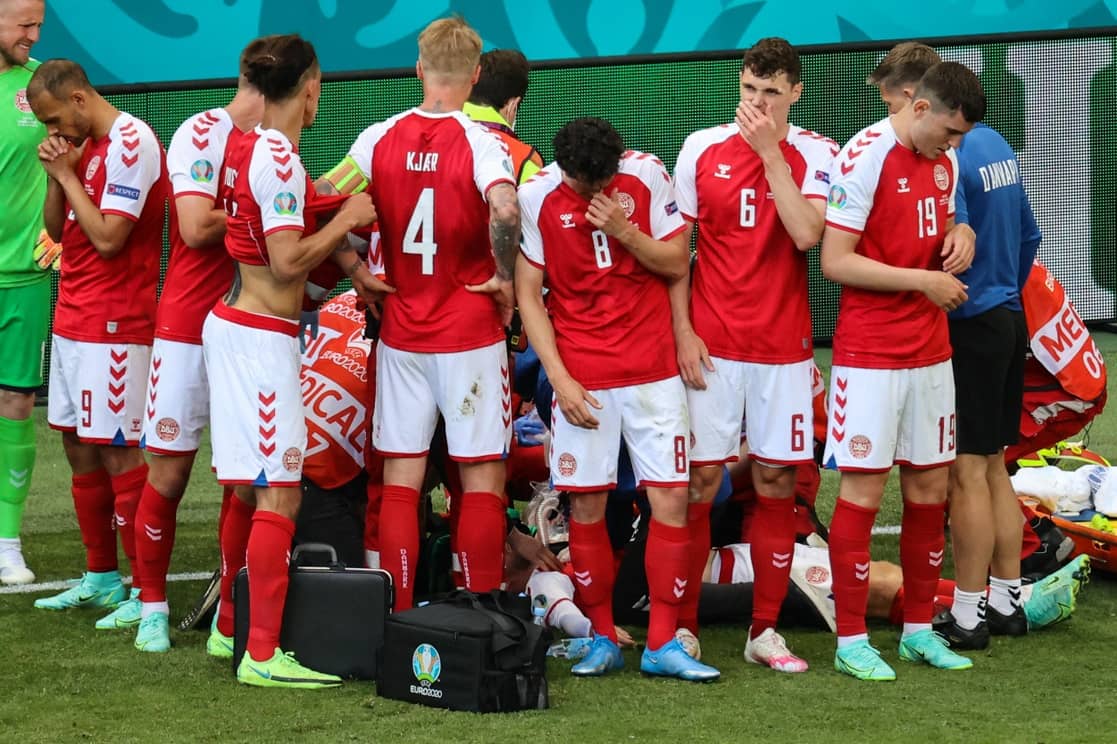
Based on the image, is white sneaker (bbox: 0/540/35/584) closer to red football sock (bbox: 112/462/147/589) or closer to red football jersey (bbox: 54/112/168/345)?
red football sock (bbox: 112/462/147/589)

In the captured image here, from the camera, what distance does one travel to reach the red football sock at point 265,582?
17.9ft

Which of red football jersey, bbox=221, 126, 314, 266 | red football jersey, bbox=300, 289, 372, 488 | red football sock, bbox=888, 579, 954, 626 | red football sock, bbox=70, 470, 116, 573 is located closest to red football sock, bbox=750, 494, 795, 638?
red football sock, bbox=888, 579, 954, 626

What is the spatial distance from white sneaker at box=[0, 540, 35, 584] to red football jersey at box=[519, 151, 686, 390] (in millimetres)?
2890

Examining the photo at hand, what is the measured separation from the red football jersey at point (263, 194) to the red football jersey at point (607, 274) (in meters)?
0.78

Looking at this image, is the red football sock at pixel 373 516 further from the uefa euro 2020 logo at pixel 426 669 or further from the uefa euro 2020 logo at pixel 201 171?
the uefa euro 2020 logo at pixel 201 171

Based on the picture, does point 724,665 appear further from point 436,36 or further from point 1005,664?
point 436,36

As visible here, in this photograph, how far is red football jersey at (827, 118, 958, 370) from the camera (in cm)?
554

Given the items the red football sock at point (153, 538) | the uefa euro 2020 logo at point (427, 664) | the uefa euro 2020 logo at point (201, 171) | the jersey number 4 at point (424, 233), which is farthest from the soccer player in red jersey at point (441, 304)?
the red football sock at point (153, 538)

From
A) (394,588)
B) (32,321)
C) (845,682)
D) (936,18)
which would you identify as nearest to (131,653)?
(394,588)

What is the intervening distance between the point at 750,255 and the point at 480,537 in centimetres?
134

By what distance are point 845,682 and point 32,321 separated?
155 inches

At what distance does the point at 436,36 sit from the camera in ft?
19.0

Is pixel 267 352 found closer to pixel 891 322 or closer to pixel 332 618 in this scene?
pixel 332 618

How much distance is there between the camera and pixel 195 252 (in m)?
6.05
